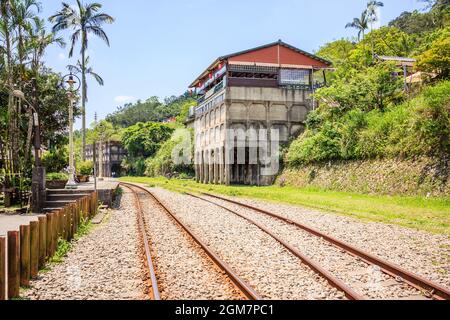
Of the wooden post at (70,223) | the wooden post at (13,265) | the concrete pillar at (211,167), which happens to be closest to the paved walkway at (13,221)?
the wooden post at (70,223)

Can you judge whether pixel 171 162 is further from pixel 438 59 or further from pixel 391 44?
pixel 438 59

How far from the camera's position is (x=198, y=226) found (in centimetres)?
1301

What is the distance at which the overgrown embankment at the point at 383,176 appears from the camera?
57.8ft

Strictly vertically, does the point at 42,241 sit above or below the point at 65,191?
below

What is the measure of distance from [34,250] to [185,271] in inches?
104

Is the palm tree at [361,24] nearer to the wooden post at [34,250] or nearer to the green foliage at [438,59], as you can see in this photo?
the green foliage at [438,59]

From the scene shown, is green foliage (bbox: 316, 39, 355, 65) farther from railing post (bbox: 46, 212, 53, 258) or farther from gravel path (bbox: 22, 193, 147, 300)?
railing post (bbox: 46, 212, 53, 258)

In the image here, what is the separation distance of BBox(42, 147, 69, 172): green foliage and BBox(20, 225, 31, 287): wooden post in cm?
2777

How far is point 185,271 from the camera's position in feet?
24.7

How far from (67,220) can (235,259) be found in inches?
181

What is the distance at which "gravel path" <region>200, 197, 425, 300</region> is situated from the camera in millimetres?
6258

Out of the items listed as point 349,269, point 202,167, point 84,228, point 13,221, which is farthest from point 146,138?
point 349,269

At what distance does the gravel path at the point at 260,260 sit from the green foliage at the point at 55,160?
2258cm

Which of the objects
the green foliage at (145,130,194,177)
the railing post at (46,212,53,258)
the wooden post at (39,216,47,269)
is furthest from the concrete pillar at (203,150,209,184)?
the wooden post at (39,216,47,269)
